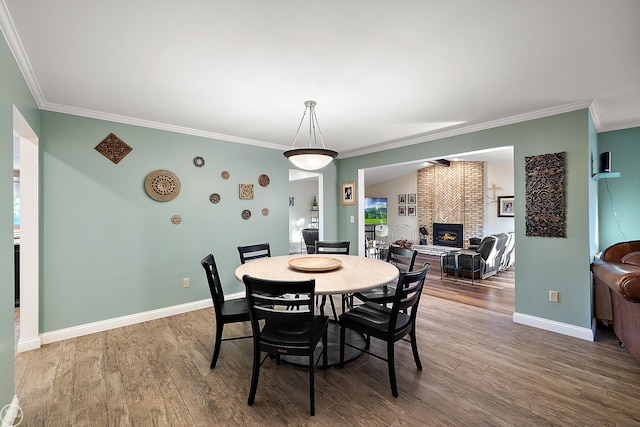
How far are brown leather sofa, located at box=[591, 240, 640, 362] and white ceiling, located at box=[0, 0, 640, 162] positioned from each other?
1.52 m

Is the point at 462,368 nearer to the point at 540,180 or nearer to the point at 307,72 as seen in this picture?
the point at 540,180

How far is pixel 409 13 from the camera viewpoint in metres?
1.56

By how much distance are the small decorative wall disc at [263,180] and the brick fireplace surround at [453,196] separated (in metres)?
6.27

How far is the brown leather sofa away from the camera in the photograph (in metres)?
1.99

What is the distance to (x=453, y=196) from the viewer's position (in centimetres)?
862

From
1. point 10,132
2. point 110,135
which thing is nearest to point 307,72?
point 10,132

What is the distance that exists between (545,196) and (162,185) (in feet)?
14.4

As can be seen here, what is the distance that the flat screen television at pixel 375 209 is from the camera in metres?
10.3

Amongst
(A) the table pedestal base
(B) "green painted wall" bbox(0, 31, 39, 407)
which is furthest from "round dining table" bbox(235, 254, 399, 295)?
(B) "green painted wall" bbox(0, 31, 39, 407)

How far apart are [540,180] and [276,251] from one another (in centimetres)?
358

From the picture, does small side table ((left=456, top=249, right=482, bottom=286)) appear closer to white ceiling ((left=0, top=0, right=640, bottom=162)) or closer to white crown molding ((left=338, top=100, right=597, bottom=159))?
white crown molding ((left=338, top=100, right=597, bottom=159))

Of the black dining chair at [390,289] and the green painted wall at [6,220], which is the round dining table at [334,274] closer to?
the black dining chair at [390,289]

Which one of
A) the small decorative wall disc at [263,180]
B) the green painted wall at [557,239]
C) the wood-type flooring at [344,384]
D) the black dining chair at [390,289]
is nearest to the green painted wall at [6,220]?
the wood-type flooring at [344,384]

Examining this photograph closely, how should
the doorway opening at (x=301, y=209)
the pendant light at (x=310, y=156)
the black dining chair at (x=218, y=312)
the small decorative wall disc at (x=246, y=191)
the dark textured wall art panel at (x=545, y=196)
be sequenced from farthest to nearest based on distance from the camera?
the doorway opening at (x=301, y=209) → the small decorative wall disc at (x=246, y=191) → the dark textured wall art panel at (x=545, y=196) → the pendant light at (x=310, y=156) → the black dining chair at (x=218, y=312)
